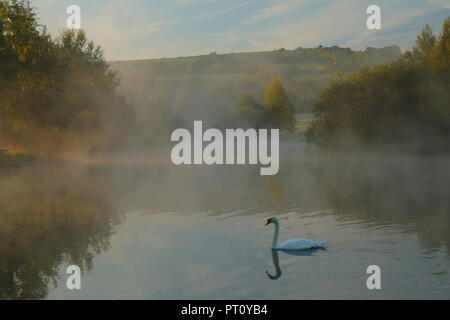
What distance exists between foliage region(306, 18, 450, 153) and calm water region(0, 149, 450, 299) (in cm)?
2611

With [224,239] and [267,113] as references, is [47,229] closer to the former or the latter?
[224,239]

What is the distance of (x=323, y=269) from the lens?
47.9ft

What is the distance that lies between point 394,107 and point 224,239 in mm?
48109

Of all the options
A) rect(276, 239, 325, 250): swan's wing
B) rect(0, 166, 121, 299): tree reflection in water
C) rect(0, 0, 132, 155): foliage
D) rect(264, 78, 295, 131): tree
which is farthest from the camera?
rect(264, 78, 295, 131): tree

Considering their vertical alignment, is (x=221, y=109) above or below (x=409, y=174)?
above

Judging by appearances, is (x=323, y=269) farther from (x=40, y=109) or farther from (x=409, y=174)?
(x=40, y=109)

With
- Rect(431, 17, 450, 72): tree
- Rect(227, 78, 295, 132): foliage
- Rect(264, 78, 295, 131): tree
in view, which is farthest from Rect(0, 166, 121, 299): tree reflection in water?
Rect(264, 78, 295, 131): tree

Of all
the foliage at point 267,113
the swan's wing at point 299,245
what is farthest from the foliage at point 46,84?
the swan's wing at point 299,245

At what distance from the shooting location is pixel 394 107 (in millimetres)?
62438

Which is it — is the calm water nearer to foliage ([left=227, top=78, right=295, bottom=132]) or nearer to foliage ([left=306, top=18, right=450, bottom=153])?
foliage ([left=306, top=18, right=450, bottom=153])

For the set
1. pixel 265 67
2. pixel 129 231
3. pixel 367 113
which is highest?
pixel 265 67

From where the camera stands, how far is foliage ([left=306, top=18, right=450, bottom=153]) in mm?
60438
